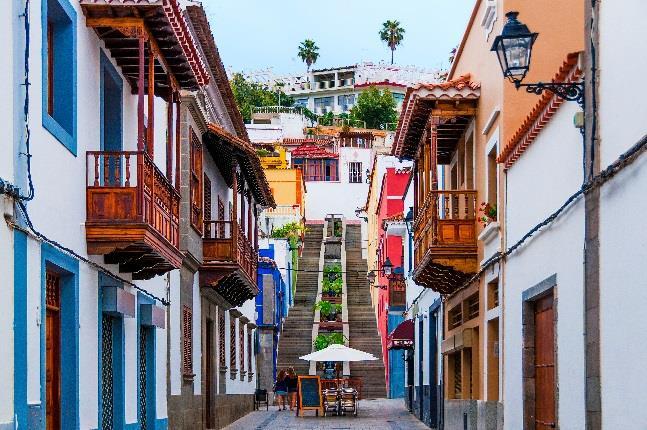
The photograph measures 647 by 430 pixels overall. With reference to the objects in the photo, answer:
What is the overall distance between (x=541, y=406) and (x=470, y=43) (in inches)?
365

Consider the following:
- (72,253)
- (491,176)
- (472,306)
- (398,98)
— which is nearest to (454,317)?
(472,306)

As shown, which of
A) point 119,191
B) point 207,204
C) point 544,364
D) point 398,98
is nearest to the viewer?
point 119,191

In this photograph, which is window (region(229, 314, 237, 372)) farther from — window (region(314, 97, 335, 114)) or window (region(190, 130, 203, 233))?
window (region(314, 97, 335, 114))

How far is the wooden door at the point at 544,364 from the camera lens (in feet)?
45.6

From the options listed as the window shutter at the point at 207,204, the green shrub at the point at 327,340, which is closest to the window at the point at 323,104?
the green shrub at the point at 327,340

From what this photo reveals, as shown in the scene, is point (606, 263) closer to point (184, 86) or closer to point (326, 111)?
point (184, 86)

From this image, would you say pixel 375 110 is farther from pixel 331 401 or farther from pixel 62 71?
pixel 62 71

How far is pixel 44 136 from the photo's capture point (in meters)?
12.2

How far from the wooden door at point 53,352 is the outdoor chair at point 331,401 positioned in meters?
21.1

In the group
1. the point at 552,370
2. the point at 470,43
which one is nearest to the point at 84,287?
the point at 552,370

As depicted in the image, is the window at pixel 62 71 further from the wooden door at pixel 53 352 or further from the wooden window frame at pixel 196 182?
the wooden window frame at pixel 196 182

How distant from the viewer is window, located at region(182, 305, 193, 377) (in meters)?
22.6

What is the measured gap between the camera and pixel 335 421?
3092 cm

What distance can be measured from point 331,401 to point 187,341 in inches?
470
